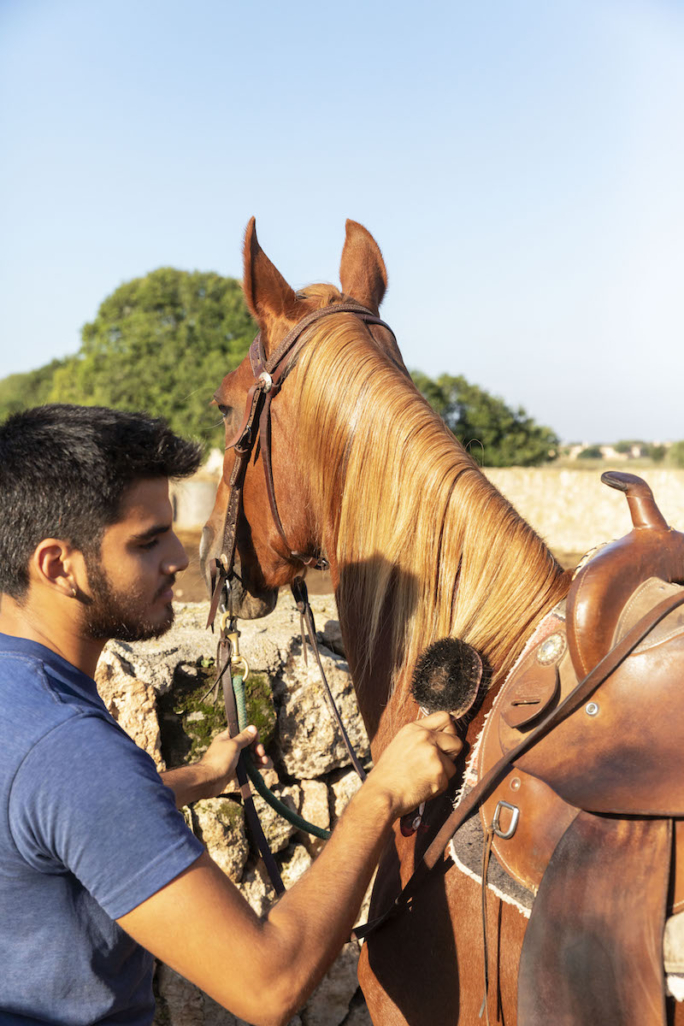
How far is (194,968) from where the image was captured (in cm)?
104

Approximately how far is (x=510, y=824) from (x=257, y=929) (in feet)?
1.69

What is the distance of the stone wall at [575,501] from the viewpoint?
13.6 meters

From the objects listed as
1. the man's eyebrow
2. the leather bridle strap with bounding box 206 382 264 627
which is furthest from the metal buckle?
the leather bridle strap with bounding box 206 382 264 627

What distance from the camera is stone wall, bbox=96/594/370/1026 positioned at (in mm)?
2398

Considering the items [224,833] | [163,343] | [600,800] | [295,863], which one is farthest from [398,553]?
[163,343]

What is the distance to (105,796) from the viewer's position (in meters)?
1.05

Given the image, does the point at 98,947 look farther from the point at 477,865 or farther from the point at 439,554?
the point at 439,554

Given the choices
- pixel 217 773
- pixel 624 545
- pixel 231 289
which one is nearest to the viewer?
pixel 624 545

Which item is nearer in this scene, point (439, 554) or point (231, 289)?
point (439, 554)

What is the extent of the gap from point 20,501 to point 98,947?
0.71 meters

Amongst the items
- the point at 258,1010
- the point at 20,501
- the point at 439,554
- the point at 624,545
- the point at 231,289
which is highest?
the point at 231,289

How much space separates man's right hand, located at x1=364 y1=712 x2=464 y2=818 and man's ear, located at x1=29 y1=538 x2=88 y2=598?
61cm

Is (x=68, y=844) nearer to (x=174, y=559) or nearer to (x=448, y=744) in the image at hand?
(x=174, y=559)

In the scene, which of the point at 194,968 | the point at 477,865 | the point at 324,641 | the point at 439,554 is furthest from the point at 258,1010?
the point at 324,641
